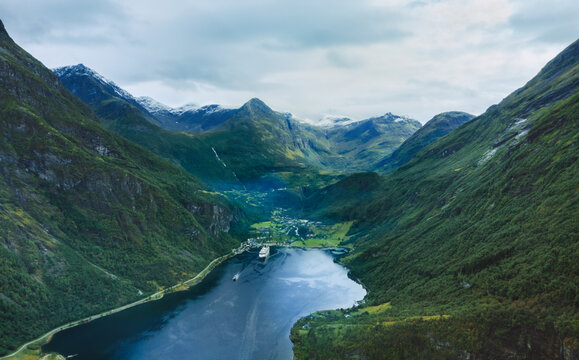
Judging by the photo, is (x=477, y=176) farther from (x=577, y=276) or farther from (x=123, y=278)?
(x=123, y=278)

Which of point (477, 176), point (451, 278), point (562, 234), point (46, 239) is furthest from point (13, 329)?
point (477, 176)

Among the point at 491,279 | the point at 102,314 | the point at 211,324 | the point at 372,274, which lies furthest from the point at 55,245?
the point at 491,279

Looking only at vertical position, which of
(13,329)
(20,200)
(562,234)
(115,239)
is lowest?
(13,329)

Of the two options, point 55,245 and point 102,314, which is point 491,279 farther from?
point 55,245

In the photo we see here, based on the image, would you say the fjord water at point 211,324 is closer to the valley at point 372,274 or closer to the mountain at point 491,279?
the valley at point 372,274

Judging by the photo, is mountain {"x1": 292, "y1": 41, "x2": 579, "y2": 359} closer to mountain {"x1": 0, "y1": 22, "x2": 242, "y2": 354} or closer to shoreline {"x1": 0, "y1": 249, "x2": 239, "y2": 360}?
shoreline {"x1": 0, "y1": 249, "x2": 239, "y2": 360}

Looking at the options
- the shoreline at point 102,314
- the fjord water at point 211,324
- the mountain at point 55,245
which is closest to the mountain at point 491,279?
the fjord water at point 211,324

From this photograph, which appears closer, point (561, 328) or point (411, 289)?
point (561, 328)

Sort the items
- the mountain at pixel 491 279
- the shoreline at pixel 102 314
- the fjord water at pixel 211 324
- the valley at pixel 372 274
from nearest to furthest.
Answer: the mountain at pixel 491 279, the valley at pixel 372 274, the shoreline at pixel 102 314, the fjord water at pixel 211 324
